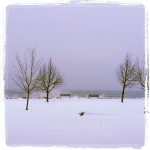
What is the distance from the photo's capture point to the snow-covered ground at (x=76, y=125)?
6.75 meters

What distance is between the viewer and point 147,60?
6.34m

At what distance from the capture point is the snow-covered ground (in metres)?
6.75

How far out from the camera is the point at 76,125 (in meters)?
7.80

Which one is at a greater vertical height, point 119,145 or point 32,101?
point 32,101

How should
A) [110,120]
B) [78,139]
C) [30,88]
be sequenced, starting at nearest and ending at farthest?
[78,139] < [110,120] < [30,88]

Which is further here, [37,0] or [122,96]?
[122,96]

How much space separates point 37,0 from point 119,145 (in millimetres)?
3463

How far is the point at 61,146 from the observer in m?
6.47

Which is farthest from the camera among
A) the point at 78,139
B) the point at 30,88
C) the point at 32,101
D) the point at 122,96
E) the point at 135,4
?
the point at 30,88

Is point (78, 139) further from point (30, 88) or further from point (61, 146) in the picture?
point (30, 88)
